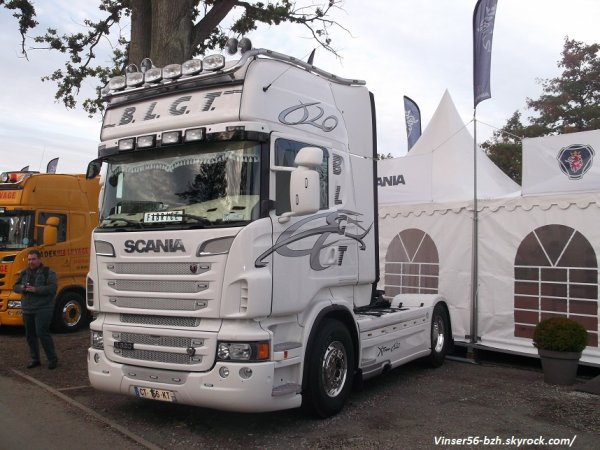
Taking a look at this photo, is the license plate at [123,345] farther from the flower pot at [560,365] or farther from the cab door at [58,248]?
the cab door at [58,248]

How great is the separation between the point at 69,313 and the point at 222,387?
26.0ft

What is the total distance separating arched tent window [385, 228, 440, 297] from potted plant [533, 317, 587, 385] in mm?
2498

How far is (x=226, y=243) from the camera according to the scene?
15.9 ft

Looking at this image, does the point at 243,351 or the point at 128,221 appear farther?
the point at 128,221

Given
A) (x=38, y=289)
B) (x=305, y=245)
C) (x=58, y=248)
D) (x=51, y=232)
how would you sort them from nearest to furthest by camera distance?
1. (x=305, y=245)
2. (x=38, y=289)
3. (x=51, y=232)
4. (x=58, y=248)

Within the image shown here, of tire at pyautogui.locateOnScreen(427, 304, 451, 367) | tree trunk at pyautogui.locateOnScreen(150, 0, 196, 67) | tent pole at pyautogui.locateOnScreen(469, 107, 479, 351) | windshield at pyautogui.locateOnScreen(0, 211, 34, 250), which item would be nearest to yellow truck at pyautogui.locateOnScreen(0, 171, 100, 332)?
windshield at pyautogui.locateOnScreen(0, 211, 34, 250)

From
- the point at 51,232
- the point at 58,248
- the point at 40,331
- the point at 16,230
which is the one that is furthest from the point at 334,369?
the point at 16,230

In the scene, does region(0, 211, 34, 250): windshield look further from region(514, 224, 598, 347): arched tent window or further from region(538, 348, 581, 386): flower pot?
region(538, 348, 581, 386): flower pot

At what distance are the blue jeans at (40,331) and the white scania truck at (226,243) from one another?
2772 mm

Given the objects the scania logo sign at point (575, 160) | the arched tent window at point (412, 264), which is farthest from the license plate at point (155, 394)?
the scania logo sign at point (575, 160)

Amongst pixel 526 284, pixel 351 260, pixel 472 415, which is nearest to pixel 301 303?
pixel 351 260

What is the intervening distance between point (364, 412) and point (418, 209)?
4811 mm

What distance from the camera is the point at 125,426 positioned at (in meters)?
5.47

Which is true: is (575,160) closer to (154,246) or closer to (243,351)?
(243,351)
